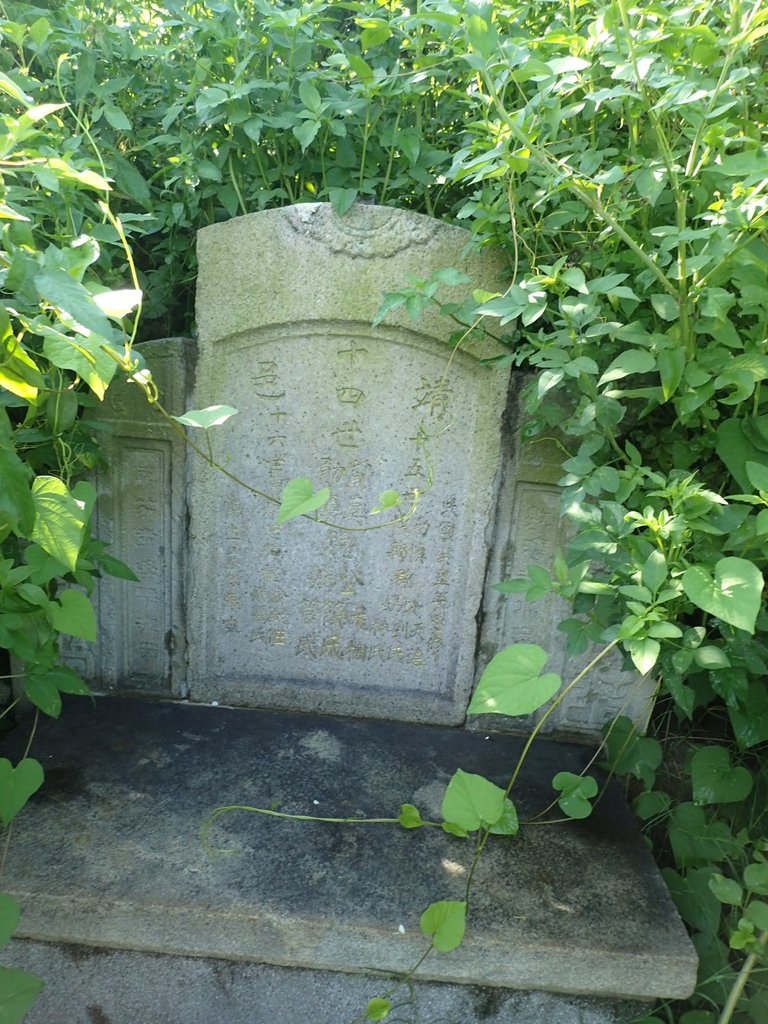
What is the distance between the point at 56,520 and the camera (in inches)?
54.7

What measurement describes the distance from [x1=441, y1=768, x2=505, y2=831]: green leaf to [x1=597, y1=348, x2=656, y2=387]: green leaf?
879 millimetres

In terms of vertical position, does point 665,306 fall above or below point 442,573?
above

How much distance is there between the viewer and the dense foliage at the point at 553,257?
4.84ft

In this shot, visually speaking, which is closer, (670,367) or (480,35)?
(480,35)

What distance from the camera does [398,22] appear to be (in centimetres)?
191

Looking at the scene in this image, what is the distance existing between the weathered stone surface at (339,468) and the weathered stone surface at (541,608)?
5 cm

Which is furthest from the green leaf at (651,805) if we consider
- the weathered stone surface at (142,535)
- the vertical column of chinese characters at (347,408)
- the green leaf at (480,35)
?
the green leaf at (480,35)

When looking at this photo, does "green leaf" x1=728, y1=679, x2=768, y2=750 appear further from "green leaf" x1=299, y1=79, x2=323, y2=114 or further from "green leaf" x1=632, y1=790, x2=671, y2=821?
"green leaf" x1=299, y1=79, x2=323, y2=114

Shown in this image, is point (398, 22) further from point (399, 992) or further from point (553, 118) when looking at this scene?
point (399, 992)

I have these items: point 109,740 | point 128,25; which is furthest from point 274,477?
point 128,25

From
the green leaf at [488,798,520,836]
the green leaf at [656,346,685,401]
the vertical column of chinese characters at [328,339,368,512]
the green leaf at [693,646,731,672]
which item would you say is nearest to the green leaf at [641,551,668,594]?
the green leaf at [693,646,731,672]

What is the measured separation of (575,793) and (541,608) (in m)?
0.49

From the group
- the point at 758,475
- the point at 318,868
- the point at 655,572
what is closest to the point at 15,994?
the point at 318,868

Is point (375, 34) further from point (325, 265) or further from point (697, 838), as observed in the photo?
point (697, 838)
